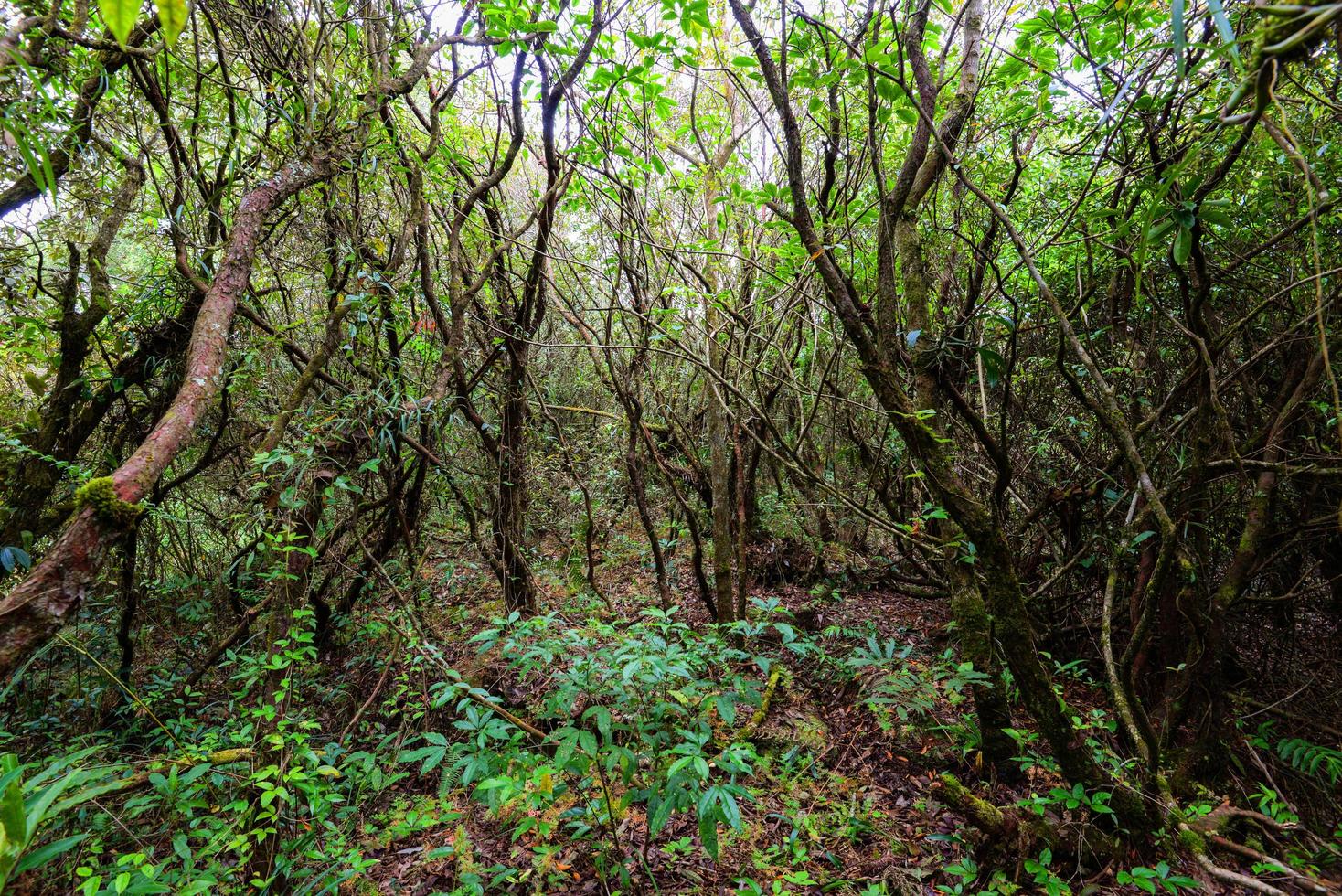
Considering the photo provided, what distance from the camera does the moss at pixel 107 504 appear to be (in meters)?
1.60

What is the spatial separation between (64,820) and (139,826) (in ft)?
1.30

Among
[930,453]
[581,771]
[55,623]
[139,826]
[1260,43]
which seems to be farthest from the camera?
[139,826]

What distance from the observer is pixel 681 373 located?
21.1ft

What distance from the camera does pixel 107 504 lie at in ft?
5.28

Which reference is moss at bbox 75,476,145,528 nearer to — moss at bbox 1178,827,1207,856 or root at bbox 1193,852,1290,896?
root at bbox 1193,852,1290,896

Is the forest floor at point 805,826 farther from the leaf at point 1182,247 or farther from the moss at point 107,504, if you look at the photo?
the leaf at point 1182,247

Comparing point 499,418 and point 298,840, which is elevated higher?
point 499,418

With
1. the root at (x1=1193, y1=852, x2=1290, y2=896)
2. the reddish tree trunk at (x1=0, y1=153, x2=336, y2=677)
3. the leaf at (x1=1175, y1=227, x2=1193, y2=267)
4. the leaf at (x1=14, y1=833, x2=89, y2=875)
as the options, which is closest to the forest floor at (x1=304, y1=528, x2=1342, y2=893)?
the root at (x1=1193, y1=852, x2=1290, y2=896)

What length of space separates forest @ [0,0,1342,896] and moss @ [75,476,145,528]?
0.02m

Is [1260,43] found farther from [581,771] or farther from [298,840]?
[298,840]

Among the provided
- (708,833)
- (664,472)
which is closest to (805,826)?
(708,833)

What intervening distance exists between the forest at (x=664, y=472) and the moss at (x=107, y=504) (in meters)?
0.02

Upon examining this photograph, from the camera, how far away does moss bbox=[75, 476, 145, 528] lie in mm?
1601

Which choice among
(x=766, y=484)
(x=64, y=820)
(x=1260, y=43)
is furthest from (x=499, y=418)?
(x=1260, y=43)
